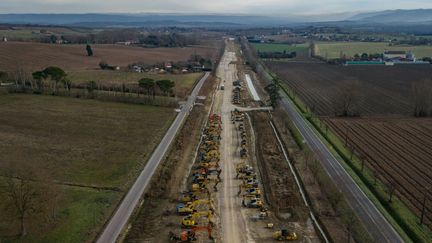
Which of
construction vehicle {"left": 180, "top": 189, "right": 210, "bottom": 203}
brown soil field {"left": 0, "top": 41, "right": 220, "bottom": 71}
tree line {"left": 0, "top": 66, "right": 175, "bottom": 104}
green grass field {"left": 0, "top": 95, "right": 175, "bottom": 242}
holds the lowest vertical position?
construction vehicle {"left": 180, "top": 189, "right": 210, "bottom": 203}

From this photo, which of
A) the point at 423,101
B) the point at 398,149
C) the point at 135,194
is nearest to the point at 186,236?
the point at 135,194

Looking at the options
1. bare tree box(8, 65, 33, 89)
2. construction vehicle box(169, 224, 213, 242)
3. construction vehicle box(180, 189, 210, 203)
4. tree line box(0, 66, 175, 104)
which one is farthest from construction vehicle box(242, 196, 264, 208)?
bare tree box(8, 65, 33, 89)

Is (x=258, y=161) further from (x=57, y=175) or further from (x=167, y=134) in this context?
(x=57, y=175)

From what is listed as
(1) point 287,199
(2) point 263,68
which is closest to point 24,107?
(1) point 287,199

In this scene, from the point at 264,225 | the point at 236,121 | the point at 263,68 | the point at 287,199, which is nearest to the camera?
the point at 264,225

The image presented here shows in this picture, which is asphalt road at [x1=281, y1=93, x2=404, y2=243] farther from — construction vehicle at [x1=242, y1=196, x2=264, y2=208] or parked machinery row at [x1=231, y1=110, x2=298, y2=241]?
construction vehicle at [x1=242, y1=196, x2=264, y2=208]

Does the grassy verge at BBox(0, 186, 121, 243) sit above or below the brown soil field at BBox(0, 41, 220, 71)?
below

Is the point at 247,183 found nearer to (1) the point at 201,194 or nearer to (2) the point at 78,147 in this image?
(1) the point at 201,194
